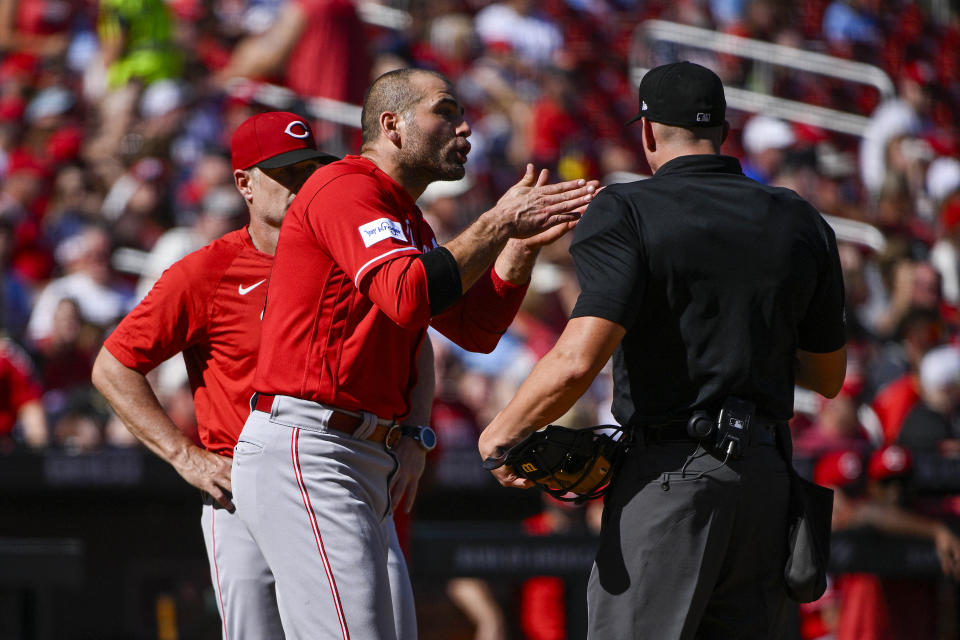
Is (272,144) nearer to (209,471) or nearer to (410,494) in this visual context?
(209,471)

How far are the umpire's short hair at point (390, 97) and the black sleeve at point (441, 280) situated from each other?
A: 56cm

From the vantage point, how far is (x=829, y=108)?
1336 centimetres

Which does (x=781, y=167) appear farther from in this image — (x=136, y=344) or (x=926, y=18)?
(x=136, y=344)

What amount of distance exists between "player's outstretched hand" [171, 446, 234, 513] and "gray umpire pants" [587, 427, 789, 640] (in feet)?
3.85

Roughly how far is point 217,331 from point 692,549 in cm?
169

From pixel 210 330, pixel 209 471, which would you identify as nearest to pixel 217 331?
pixel 210 330

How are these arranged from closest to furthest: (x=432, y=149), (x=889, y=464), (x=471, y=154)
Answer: (x=432, y=149), (x=889, y=464), (x=471, y=154)

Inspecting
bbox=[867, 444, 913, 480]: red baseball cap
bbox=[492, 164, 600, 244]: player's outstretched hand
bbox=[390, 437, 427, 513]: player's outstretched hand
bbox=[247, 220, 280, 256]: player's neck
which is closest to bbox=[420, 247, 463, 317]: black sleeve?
bbox=[492, 164, 600, 244]: player's outstretched hand

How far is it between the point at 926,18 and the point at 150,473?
12.1 m

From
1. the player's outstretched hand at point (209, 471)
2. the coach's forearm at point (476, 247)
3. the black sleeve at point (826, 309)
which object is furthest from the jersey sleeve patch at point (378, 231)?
the black sleeve at point (826, 309)

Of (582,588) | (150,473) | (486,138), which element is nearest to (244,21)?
(486,138)

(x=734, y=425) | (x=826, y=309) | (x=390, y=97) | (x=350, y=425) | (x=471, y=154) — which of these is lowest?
(x=471, y=154)

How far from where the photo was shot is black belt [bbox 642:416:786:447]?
310 centimetres

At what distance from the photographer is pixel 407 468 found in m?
3.76
